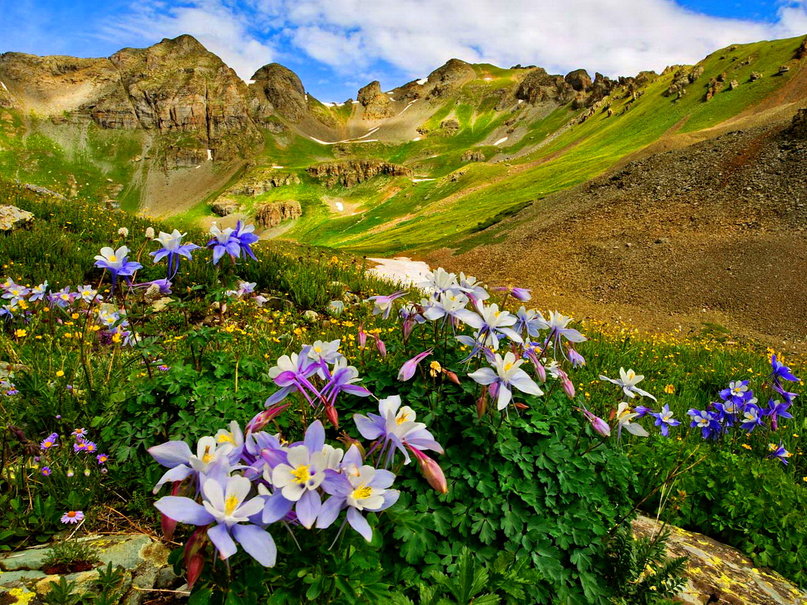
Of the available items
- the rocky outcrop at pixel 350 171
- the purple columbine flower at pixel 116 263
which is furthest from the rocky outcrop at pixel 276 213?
the purple columbine flower at pixel 116 263

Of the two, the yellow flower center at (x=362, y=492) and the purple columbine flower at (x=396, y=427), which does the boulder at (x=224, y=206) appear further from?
the yellow flower center at (x=362, y=492)

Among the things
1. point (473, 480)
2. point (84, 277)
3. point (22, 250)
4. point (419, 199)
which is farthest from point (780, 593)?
point (419, 199)

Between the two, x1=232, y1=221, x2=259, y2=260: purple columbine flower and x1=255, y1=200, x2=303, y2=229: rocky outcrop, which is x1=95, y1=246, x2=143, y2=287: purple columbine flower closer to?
x1=232, y1=221, x2=259, y2=260: purple columbine flower

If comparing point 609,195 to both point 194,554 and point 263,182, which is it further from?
point 263,182

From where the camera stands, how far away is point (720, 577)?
9.56 ft

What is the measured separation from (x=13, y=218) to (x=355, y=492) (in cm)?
1103

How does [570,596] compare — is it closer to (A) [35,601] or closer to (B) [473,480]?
(B) [473,480]

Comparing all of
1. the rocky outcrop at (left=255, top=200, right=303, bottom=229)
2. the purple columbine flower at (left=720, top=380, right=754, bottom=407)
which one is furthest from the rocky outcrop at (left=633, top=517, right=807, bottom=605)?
the rocky outcrop at (left=255, top=200, right=303, bottom=229)

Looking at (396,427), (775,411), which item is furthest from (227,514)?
(775,411)

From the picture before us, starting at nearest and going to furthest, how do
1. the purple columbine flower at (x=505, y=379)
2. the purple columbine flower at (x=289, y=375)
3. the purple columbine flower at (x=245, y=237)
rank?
1. the purple columbine flower at (x=289, y=375)
2. the purple columbine flower at (x=505, y=379)
3. the purple columbine flower at (x=245, y=237)

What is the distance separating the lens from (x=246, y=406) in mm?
2893

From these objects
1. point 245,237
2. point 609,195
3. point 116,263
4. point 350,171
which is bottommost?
point 116,263

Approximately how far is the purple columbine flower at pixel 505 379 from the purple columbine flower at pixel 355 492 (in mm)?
834

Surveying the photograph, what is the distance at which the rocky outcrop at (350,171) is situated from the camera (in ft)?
534
